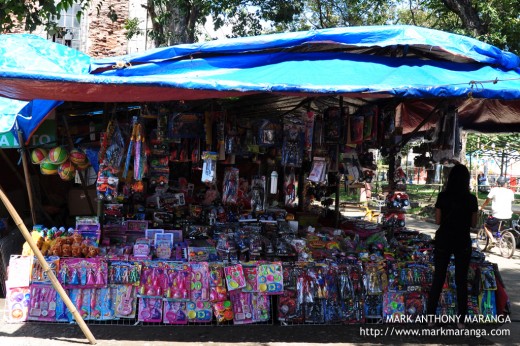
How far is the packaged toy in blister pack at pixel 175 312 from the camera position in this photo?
4.62m

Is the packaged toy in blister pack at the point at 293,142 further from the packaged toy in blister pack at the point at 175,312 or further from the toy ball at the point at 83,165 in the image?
the toy ball at the point at 83,165

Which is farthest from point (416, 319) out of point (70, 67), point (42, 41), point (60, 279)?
point (42, 41)

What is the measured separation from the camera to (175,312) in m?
4.63

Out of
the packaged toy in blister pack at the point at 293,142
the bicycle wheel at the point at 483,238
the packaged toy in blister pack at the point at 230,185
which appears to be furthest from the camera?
the bicycle wheel at the point at 483,238

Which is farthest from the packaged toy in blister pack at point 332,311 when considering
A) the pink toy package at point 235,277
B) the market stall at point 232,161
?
the pink toy package at point 235,277

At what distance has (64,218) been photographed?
7.41 meters

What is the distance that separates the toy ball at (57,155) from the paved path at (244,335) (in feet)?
5.40

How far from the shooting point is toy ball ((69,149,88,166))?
192 inches

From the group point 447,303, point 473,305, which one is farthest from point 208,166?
point 473,305

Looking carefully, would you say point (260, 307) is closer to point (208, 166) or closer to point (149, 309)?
point (149, 309)

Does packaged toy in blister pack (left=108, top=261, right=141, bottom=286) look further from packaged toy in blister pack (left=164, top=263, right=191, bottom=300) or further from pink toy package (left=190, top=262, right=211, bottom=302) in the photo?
pink toy package (left=190, top=262, right=211, bottom=302)

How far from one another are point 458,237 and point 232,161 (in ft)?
8.46

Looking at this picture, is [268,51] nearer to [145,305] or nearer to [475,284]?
[145,305]

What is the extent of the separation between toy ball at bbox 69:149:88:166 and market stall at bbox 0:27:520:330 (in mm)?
12
